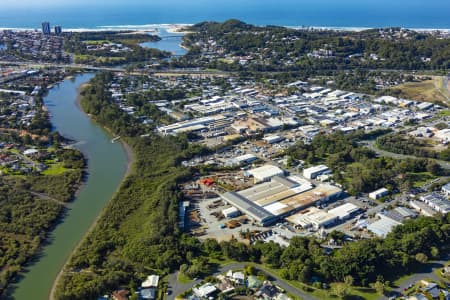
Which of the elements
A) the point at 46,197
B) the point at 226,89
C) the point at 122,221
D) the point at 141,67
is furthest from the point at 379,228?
the point at 141,67

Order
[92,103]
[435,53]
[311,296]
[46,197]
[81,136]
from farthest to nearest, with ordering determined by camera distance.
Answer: [435,53] → [92,103] → [81,136] → [46,197] → [311,296]

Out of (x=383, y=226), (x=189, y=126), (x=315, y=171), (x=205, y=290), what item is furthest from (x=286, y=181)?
(x=189, y=126)

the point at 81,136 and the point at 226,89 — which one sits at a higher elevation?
the point at 226,89

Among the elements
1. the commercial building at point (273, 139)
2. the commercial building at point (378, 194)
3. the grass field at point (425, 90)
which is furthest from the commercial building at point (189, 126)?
the grass field at point (425, 90)

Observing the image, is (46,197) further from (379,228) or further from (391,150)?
(391,150)

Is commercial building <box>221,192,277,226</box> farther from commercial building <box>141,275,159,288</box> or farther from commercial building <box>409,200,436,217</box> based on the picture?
commercial building <box>409,200,436,217</box>
